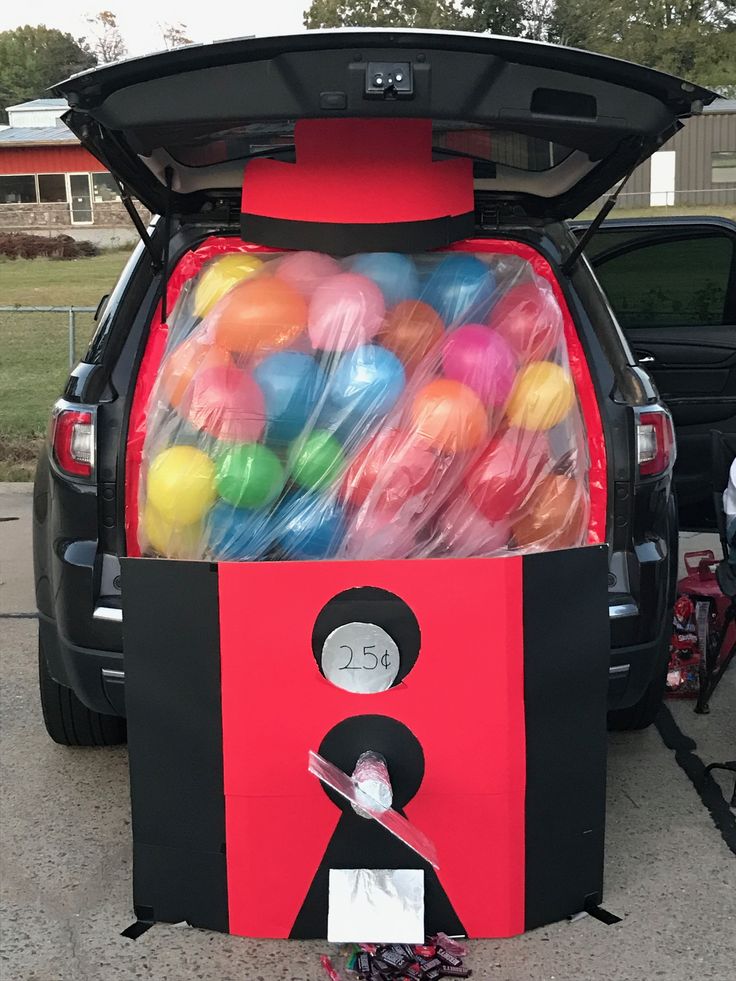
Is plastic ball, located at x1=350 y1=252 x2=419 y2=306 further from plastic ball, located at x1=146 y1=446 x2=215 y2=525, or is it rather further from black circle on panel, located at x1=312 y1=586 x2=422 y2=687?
black circle on panel, located at x1=312 y1=586 x2=422 y2=687

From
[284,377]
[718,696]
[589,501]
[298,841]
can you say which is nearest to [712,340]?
[718,696]

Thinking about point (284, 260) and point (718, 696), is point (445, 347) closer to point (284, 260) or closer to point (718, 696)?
point (284, 260)

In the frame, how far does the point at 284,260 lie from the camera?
3.07 meters

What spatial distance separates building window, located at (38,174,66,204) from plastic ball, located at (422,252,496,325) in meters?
47.7

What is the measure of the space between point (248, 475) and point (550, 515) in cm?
76

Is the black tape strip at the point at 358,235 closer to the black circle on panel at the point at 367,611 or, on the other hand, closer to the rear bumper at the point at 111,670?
the black circle on panel at the point at 367,611

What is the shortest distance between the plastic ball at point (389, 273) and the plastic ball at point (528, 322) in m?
0.23

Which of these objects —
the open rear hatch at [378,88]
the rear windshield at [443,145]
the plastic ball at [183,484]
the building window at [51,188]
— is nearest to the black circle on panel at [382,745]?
the plastic ball at [183,484]

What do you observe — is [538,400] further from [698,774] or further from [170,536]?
[698,774]

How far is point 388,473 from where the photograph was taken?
111 inches

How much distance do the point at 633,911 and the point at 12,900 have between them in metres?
1.58

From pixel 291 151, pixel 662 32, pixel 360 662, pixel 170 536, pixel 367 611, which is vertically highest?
pixel 662 32

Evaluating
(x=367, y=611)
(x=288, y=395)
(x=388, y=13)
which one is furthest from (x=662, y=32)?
(x=367, y=611)

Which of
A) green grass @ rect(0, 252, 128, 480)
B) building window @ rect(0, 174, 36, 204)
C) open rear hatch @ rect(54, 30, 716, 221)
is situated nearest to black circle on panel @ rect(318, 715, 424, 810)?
open rear hatch @ rect(54, 30, 716, 221)
